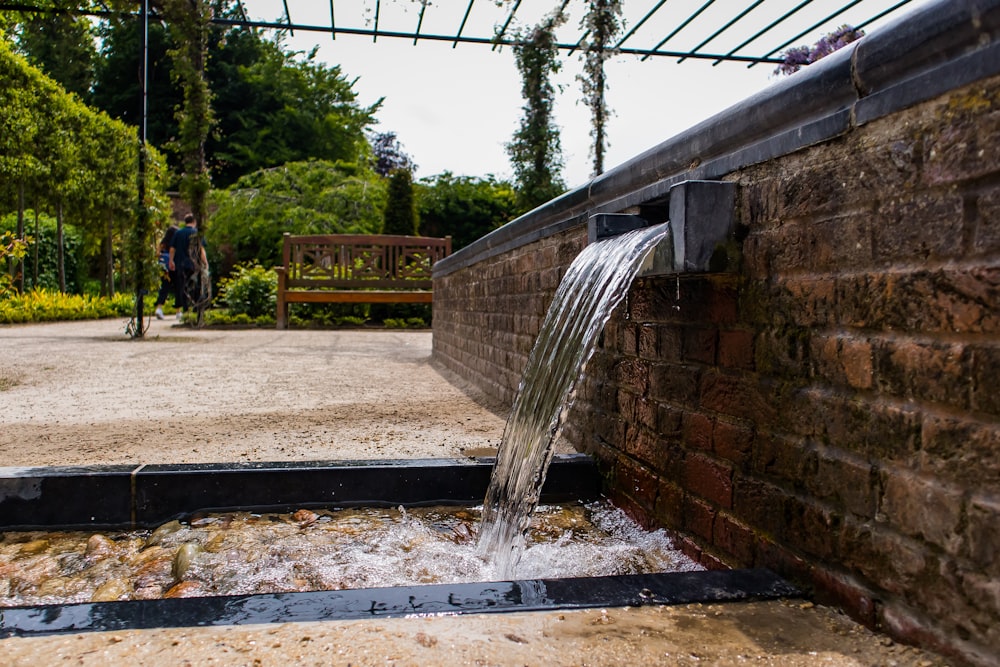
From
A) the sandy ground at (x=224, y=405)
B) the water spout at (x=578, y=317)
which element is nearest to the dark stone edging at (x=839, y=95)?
the water spout at (x=578, y=317)

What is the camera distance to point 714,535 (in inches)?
81.9

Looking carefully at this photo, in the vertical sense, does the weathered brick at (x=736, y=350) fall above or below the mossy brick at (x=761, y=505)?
above

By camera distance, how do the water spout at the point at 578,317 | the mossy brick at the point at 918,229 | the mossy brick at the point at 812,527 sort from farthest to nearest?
1. the water spout at the point at 578,317
2. the mossy brick at the point at 812,527
3. the mossy brick at the point at 918,229

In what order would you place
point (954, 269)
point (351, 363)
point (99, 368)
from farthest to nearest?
point (351, 363) < point (99, 368) < point (954, 269)

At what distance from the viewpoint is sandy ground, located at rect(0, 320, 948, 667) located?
1.34 metres

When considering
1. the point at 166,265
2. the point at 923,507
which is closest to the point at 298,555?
the point at 923,507

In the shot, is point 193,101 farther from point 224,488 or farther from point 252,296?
point 224,488

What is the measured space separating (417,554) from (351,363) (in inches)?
211

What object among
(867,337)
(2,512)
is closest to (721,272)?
(867,337)

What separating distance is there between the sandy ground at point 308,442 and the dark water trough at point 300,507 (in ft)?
0.13

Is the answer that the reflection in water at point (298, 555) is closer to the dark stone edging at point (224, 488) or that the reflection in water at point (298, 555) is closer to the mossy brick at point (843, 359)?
the dark stone edging at point (224, 488)

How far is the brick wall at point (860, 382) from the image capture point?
1.26m

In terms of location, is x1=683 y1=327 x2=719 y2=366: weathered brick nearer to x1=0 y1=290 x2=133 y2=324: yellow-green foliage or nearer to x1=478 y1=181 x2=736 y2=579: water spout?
x1=478 y1=181 x2=736 y2=579: water spout

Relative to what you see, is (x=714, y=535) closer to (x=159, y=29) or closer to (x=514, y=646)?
(x=514, y=646)
